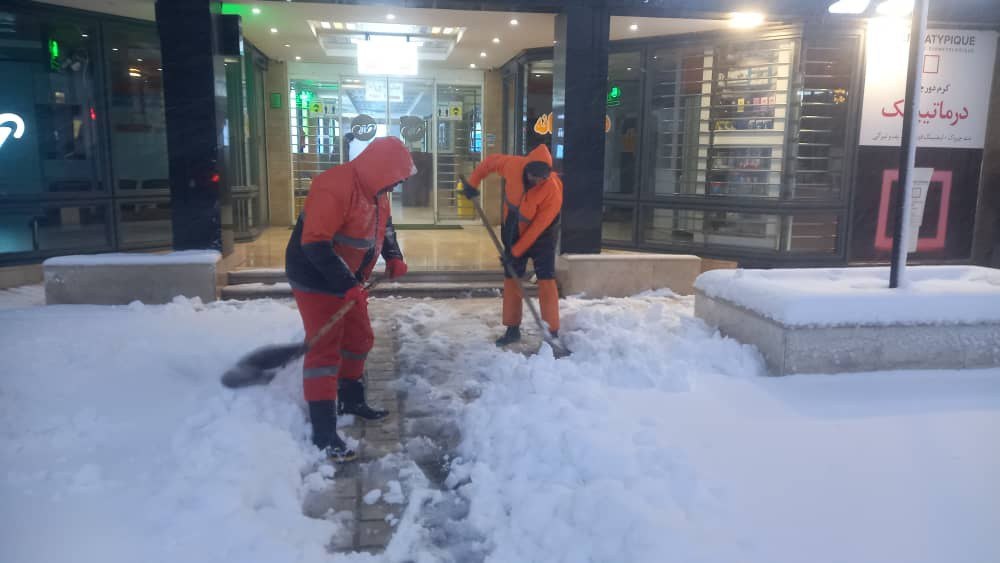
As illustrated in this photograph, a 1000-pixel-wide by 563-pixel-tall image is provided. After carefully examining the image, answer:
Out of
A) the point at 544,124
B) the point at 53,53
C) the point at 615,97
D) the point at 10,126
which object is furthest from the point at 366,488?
the point at 544,124

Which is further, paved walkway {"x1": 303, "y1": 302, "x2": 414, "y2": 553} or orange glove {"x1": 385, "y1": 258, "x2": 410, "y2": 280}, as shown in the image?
orange glove {"x1": 385, "y1": 258, "x2": 410, "y2": 280}

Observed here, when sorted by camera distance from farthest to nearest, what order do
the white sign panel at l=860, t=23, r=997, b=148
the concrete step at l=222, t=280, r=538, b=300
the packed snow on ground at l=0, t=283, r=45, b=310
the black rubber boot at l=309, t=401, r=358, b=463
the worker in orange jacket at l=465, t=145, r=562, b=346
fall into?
the white sign panel at l=860, t=23, r=997, b=148
the concrete step at l=222, t=280, r=538, b=300
the packed snow on ground at l=0, t=283, r=45, b=310
the worker in orange jacket at l=465, t=145, r=562, b=346
the black rubber boot at l=309, t=401, r=358, b=463

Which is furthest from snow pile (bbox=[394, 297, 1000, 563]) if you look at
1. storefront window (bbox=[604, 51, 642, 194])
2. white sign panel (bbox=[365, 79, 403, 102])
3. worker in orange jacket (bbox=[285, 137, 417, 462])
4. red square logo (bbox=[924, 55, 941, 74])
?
white sign panel (bbox=[365, 79, 403, 102])

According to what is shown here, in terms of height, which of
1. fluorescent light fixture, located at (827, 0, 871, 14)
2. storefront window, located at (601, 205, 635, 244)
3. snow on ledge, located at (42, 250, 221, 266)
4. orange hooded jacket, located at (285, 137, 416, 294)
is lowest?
snow on ledge, located at (42, 250, 221, 266)

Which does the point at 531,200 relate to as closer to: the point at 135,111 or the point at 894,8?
the point at 894,8

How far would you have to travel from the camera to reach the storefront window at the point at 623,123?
33.7 ft

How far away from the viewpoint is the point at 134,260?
714 cm

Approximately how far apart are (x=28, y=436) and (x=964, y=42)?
10625 millimetres

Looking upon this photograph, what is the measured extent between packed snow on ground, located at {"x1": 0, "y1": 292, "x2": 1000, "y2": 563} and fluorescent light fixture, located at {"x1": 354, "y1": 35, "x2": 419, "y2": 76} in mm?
6889

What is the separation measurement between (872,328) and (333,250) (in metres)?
3.80

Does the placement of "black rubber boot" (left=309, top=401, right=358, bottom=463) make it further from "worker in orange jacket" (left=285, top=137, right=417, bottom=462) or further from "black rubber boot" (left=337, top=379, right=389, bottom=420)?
"black rubber boot" (left=337, top=379, right=389, bottom=420)

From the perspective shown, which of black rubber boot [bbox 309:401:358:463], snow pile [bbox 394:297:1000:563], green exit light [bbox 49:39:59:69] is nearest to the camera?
snow pile [bbox 394:297:1000:563]

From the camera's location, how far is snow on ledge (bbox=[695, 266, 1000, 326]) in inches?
195

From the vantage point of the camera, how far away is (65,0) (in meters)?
8.22
